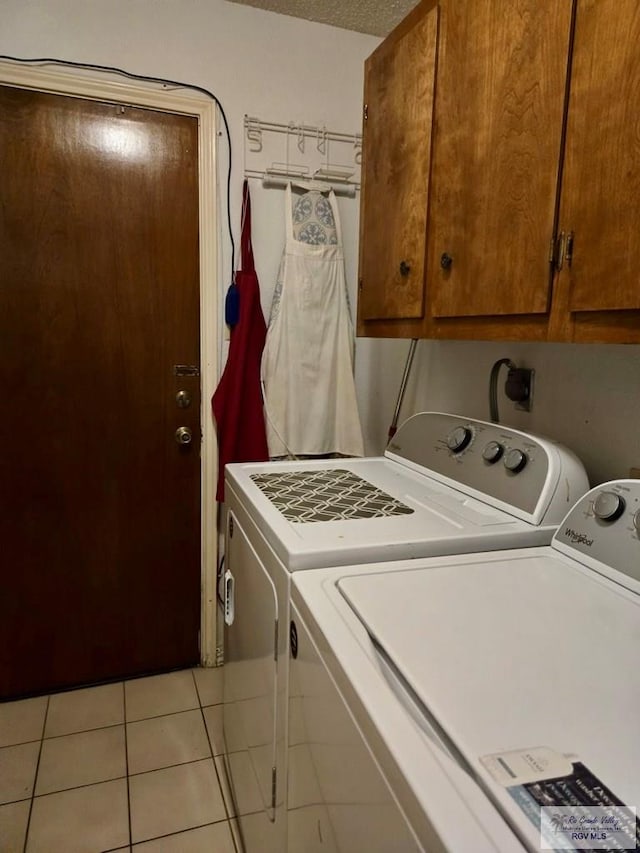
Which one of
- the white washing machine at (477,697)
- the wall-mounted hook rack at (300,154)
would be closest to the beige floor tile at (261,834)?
the white washing machine at (477,697)

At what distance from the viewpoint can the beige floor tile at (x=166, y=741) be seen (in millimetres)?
1763

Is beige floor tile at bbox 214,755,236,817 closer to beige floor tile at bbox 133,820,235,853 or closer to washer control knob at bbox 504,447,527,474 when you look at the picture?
beige floor tile at bbox 133,820,235,853

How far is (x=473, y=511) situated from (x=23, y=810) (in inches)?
61.4

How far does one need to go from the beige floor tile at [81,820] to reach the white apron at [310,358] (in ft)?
4.00

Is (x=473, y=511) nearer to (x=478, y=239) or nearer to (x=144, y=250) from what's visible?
(x=478, y=239)

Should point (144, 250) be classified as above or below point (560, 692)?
above

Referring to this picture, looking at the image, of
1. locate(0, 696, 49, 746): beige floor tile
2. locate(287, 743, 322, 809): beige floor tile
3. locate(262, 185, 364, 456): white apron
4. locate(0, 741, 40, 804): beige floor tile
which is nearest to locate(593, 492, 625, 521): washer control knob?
locate(287, 743, 322, 809): beige floor tile

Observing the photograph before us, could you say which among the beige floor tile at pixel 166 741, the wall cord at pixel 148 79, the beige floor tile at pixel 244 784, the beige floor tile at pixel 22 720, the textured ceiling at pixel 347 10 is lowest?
the beige floor tile at pixel 166 741

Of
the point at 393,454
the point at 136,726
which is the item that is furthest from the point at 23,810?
the point at 393,454

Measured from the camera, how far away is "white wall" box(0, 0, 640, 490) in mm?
1581

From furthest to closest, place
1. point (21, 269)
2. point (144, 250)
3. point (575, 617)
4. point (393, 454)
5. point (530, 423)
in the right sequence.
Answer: point (144, 250) < point (21, 269) < point (393, 454) < point (530, 423) < point (575, 617)

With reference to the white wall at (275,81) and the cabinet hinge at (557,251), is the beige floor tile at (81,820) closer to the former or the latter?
the white wall at (275,81)

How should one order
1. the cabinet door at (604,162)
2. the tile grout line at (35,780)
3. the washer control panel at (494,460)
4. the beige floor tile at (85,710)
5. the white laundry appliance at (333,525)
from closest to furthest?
1. the cabinet door at (604,162)
2. the white laundry appliance at (333,525)
3. the washer control panel at (494,460)
4. the tile grout line at (35,780)
5. the beige floor tile at (85,710)

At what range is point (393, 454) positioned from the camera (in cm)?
167
